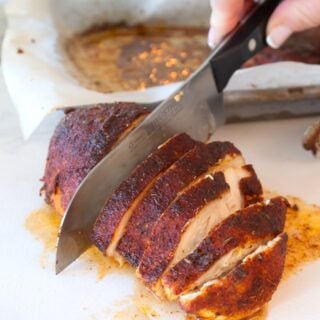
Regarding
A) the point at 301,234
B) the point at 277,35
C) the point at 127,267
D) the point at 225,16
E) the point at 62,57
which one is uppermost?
the point at 225,16

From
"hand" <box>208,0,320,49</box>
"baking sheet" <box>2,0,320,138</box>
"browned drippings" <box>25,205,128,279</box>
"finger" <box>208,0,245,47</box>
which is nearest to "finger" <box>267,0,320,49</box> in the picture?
"hand" <box>208,0,320,49</box>

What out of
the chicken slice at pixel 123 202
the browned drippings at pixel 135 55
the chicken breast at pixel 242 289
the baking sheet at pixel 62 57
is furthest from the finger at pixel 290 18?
the chicken breast at pixel 242 289

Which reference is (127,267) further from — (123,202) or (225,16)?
(225,16)

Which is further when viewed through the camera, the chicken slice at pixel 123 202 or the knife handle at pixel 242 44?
the knife handle at pixel 242 44

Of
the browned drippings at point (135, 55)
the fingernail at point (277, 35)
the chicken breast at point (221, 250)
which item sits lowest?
the browned drippings at point (135, 55)

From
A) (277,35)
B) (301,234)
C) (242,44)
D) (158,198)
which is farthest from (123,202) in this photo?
(277,35)

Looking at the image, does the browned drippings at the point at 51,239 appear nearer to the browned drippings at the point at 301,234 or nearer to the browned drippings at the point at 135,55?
the browned drippings at the point at 301,234

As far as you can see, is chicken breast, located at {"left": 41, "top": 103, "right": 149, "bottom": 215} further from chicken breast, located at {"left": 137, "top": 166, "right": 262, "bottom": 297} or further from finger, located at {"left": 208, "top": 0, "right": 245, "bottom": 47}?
finger, located at {"left": 208, "top": 0, "right": 245, "bottom": 47}

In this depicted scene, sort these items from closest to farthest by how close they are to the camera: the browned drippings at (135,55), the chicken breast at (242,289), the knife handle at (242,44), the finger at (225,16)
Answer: the chicken breast at (242,289) < the knife handle at (242,44) < the finger at (225,16) < the browned drippings at (135,55)

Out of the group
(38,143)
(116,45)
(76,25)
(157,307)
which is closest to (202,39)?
(116,45)
